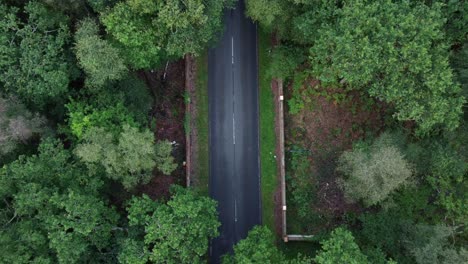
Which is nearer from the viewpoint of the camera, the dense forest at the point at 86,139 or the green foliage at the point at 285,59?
the dense forest at the point at 86,139

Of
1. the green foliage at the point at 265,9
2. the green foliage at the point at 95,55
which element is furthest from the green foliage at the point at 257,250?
the green foliage at the point at 265,9

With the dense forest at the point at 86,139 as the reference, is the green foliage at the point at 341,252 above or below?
below

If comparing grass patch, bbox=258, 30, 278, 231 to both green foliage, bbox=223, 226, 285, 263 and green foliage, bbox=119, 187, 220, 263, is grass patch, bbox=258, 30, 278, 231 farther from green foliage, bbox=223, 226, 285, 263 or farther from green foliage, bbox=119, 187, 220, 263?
green foliage, bbox=119, 187, 220, 263

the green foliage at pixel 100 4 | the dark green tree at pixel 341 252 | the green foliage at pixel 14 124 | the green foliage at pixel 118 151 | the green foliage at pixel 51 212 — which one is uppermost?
the green foliage at pixel 100 4

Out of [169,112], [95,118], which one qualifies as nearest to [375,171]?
[169,112]

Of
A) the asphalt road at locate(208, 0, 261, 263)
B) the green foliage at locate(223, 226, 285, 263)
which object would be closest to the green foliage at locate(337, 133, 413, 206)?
the green foliage at locate(223, 226, 285, 263)

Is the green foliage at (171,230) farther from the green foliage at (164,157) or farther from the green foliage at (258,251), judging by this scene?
the green foliage at (164,157)

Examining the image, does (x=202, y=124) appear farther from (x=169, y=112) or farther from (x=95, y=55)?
(x=95, y=55)
